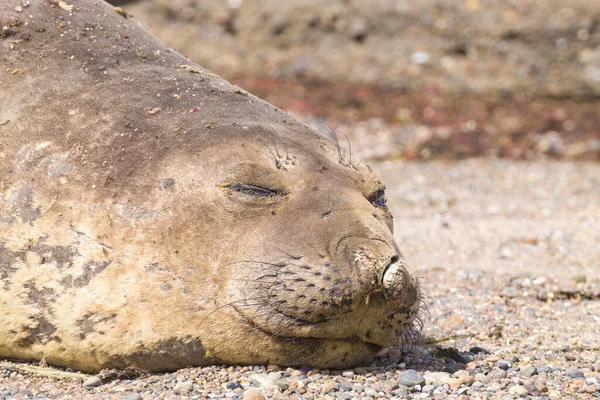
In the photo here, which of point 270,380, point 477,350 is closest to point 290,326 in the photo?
point 270,380

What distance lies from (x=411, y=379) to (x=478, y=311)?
1.44 m

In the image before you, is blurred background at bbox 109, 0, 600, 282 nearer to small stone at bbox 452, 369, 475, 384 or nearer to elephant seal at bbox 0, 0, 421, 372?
small stone at bbox 452, 369, 475, 384

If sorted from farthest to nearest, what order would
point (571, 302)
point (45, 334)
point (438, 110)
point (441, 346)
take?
point (438, 110), point (571, 302), point (441, 346), point (45, 334)

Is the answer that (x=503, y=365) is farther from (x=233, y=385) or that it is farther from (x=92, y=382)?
(x=92, y=382)

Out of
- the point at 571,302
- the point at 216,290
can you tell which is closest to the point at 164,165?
the point at 216,290

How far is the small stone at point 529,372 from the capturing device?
3686 millimetres

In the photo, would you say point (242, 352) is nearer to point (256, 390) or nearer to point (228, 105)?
point (256, 390)

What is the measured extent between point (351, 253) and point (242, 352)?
1.89ft

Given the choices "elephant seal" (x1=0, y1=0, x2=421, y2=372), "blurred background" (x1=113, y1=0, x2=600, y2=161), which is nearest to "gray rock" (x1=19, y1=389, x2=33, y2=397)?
"elephant seal" (x1=0, y1=0, x2=421, y2=372)

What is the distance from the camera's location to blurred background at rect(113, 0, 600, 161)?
1111cm

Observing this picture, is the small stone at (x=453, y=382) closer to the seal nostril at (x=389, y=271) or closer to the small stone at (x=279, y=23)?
the seal nostril at (x=389, y=271)

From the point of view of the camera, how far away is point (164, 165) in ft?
11.6

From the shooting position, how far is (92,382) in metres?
3.43

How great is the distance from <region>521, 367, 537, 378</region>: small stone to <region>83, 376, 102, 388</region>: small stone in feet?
5.68
